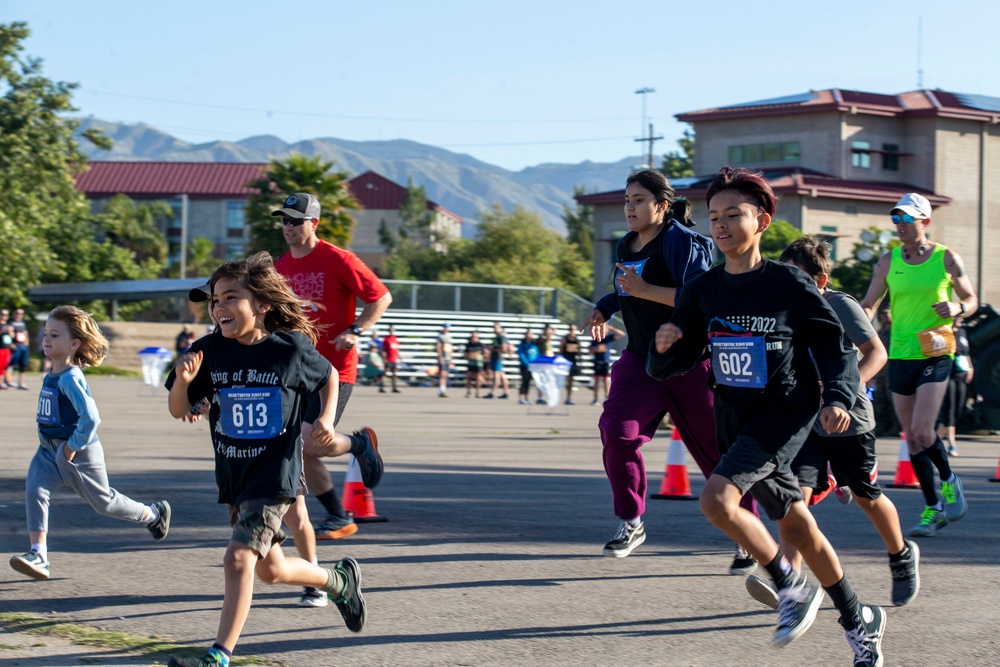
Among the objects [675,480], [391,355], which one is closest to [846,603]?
[675,480]

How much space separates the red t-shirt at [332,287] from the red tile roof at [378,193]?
13104 centimetres

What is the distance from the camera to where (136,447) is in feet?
43.8

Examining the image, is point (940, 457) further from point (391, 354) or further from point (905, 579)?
point (391, 354)

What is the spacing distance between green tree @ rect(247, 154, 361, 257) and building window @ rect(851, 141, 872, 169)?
1919 centimetres

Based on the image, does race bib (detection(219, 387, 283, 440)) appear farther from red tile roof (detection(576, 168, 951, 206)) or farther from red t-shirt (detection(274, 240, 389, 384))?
red tile roof (detection(576, 168, 951, 206))

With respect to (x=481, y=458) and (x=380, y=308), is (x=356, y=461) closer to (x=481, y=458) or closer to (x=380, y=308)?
(x=380, y=308)

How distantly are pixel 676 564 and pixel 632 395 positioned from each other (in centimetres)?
90

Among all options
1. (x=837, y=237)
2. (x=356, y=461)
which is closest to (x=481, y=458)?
(x=356, y=461)

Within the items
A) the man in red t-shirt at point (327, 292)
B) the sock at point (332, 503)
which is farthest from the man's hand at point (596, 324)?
the sock at point (332, 503)

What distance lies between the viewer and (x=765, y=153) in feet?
171

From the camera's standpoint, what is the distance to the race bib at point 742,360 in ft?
15.4

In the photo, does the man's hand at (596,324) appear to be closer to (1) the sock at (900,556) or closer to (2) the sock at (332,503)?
(2) the sock at (332,503)

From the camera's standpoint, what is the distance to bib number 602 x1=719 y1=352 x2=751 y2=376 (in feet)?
15.4

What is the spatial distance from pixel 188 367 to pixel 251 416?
315 millimetres
